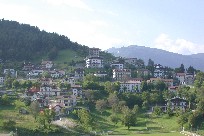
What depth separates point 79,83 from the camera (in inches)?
3329

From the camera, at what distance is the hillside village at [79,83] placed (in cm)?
7188

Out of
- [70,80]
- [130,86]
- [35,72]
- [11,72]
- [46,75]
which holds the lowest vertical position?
[130,86]

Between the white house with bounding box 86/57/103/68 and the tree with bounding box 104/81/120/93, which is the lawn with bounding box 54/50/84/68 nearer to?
the white house with bounding box 86/57/103/68

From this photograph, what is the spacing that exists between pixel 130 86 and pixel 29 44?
159 feet

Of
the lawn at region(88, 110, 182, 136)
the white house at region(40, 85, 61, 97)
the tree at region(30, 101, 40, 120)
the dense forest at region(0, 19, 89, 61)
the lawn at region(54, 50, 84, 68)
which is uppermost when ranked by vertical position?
the dense forest at region(0, 19, 89, 61)

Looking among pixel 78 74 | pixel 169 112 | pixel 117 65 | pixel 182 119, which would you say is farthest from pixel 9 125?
pixel 117 65

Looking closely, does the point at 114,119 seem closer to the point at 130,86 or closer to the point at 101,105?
the point at 101,105

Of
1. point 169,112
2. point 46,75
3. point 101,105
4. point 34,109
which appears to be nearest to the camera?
point 34,109

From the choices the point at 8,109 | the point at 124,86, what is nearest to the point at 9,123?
the point at 8,109

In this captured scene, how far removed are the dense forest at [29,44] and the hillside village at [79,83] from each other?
24.8 ft

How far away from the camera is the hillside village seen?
71875 mm

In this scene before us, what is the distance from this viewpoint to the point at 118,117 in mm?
66375

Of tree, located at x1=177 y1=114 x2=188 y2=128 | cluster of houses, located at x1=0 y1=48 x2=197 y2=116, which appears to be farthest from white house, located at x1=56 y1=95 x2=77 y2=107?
tree, located at x1=177 y1=114 x2=188 y2=128

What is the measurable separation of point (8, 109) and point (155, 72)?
5065 cm
